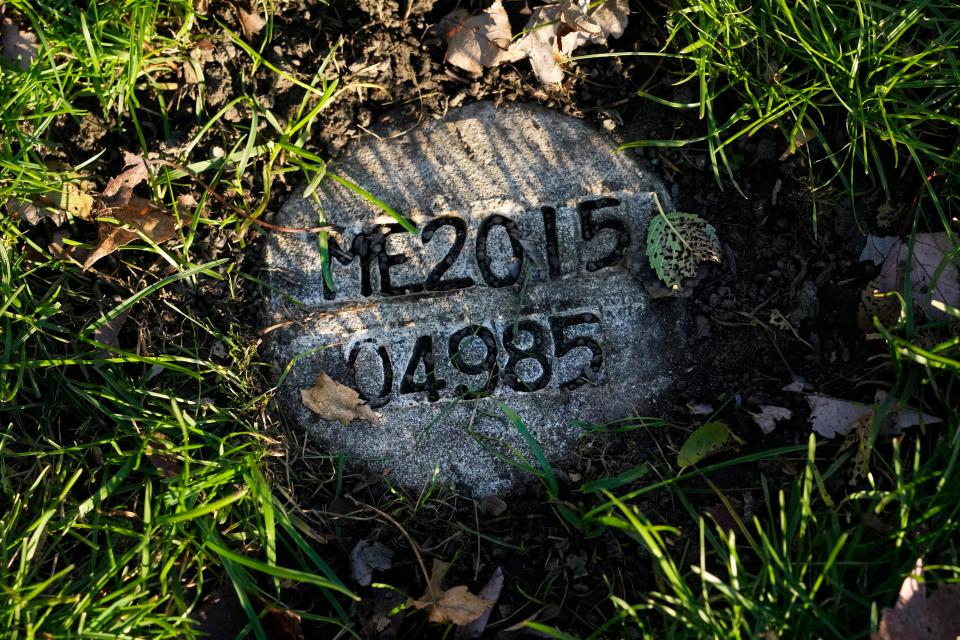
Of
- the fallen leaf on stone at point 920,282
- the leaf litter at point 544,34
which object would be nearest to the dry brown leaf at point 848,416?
the fallen leaf on stone at point 920,282

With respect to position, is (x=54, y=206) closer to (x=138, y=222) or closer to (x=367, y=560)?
(x=138, y=222)

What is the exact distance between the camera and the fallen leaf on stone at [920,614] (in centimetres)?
175

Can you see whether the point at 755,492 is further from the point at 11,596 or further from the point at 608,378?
the point at 11,596

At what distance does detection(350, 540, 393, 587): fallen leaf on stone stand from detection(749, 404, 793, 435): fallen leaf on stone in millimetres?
1099

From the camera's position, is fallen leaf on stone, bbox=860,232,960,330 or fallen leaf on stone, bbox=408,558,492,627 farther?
fallen leaf on stone, bbox=860,232,960,330

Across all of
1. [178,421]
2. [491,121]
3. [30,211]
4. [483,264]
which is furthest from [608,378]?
[30,211]

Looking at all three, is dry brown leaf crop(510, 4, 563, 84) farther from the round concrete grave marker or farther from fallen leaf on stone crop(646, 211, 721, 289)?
fallen leaf on stone crop(646, 211, 721, 289)

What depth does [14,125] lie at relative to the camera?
2.30 metres

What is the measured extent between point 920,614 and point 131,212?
2372 mm

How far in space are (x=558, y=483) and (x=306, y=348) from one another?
851mm

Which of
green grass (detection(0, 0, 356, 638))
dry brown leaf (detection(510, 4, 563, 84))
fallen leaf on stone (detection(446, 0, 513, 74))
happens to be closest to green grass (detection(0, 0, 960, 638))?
green grass (detection(0, 0, 356, 638))

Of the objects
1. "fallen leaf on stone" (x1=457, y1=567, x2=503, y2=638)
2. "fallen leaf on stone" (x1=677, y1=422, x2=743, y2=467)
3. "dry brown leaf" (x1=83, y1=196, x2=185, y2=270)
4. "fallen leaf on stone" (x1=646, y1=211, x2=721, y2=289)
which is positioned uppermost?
"dry brown leaf" (x1=83, y1=196, x2=185, y2=270)

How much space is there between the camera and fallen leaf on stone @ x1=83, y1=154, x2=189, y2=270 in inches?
93.0

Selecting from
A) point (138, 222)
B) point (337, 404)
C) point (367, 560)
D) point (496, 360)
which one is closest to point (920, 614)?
point (496, 360)
